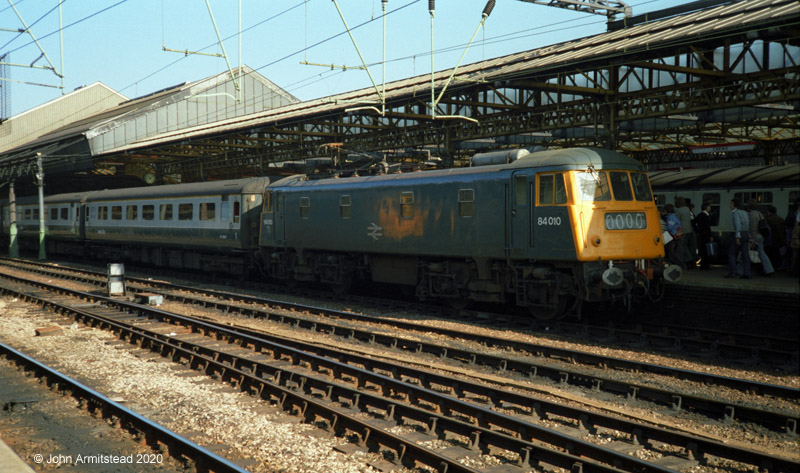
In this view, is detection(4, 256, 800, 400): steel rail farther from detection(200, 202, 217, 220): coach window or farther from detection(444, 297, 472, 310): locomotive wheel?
detection(200, 202, 217, 220): coach window

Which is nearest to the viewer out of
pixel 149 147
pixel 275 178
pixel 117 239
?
pixel 275 178

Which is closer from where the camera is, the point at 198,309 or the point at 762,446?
the point at 762,446

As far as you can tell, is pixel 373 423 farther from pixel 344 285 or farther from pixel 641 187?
pixel 344 285

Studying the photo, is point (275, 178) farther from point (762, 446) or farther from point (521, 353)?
point (762, 446)

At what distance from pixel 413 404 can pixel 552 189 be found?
20.4 ft

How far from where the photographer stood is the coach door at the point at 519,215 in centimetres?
1430

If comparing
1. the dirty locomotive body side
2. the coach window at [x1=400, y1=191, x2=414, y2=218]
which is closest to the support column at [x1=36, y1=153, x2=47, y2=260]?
the dirty locomotive body side

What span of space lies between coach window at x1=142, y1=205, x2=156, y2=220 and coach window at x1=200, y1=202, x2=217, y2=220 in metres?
3.84

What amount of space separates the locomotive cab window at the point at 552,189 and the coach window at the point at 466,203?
1799 mm

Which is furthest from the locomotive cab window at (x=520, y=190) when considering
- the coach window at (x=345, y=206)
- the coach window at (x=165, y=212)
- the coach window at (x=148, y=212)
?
the coach window at (x=148, y=212)

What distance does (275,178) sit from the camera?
2358 centimetres

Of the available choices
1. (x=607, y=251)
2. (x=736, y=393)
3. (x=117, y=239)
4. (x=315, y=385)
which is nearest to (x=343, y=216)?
(x=607, y=251)

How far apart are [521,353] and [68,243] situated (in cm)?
3185

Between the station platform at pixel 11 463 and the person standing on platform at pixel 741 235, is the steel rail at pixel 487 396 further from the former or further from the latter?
the person standing on platform at pixel 741 235
